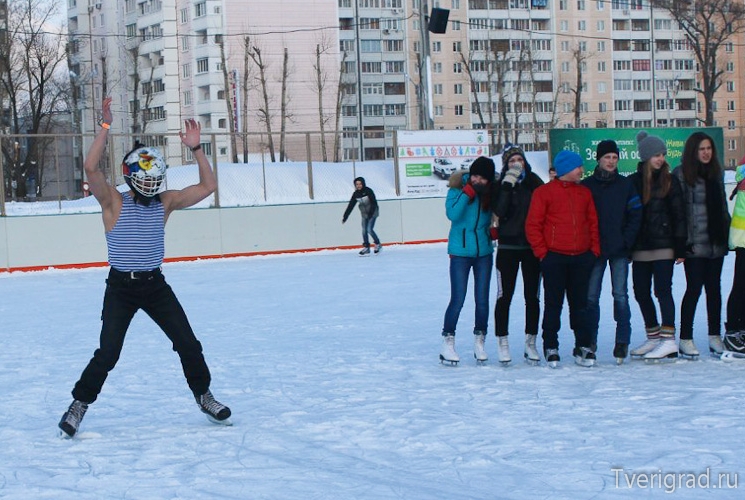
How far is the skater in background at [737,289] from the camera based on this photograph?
7812mm

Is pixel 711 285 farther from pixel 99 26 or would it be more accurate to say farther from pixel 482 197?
pixel 99 26

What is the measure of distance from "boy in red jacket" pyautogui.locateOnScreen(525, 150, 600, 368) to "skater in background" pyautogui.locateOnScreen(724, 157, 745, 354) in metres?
0.97

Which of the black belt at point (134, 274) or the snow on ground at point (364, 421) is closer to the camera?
the snow on ground at point (364, 421)

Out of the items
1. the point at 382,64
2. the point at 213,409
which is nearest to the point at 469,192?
the point at 213,409

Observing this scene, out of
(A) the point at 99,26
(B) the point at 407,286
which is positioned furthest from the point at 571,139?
(A) the point at 99,26

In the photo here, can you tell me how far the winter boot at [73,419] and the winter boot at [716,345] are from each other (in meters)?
4.47

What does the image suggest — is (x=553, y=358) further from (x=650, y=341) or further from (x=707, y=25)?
(x=707, y=25)

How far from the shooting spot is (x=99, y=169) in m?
5.74

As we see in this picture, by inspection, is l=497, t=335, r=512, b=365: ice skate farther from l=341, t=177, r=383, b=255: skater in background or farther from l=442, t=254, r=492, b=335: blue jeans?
l=341, t=177, r=383, b=255: skater in background

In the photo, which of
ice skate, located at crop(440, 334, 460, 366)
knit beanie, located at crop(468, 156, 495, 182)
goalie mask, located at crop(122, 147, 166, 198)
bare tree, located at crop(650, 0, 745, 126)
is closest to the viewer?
goalie mask, located at crop(122, 147, 166, 198)

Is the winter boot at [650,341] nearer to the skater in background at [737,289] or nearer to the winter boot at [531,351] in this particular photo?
the skater in background at [737,289]

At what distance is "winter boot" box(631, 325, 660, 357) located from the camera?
8.08 metres

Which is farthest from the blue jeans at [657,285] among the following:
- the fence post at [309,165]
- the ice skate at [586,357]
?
the fence post at [309,165]

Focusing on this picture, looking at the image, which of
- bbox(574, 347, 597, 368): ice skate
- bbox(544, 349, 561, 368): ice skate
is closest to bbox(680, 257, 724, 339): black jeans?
bbox(574, 347, 597, 368): ice skate
